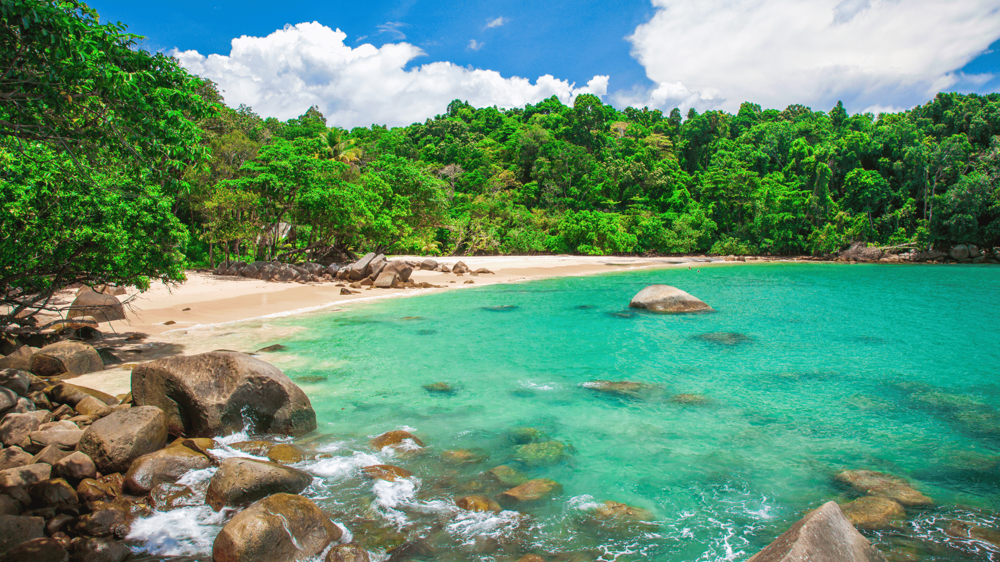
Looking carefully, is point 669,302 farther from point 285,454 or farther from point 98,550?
Result: point 98,550

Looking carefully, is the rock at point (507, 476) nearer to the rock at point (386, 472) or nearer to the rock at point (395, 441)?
the rock at point (386, 472)

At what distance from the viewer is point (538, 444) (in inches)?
279

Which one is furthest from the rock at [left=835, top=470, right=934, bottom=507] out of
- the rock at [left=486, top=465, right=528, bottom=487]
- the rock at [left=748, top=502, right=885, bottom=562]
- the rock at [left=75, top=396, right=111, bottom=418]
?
the rock at [left=75, top=396, right=111, bottom=418]

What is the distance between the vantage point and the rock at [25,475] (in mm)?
4594

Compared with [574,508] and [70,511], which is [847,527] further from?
[70,511]

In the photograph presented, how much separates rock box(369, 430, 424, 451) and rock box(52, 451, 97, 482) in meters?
2.98

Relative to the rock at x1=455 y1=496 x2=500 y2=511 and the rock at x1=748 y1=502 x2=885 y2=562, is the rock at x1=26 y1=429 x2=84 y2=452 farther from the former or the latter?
the rock at x1=748 y1=502 x2=885 y2=562

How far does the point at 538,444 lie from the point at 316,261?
24.8 meters

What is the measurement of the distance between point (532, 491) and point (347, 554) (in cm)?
214

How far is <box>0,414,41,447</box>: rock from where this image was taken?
5.50 metres

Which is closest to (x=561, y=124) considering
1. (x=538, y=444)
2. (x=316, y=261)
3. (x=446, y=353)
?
(x=316, y=261)

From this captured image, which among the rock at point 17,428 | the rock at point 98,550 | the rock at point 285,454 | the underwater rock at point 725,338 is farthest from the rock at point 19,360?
the underwater rock at point 725,338

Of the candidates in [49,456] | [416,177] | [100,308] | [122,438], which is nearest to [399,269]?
[416,177]

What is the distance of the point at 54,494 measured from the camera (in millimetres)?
4684
